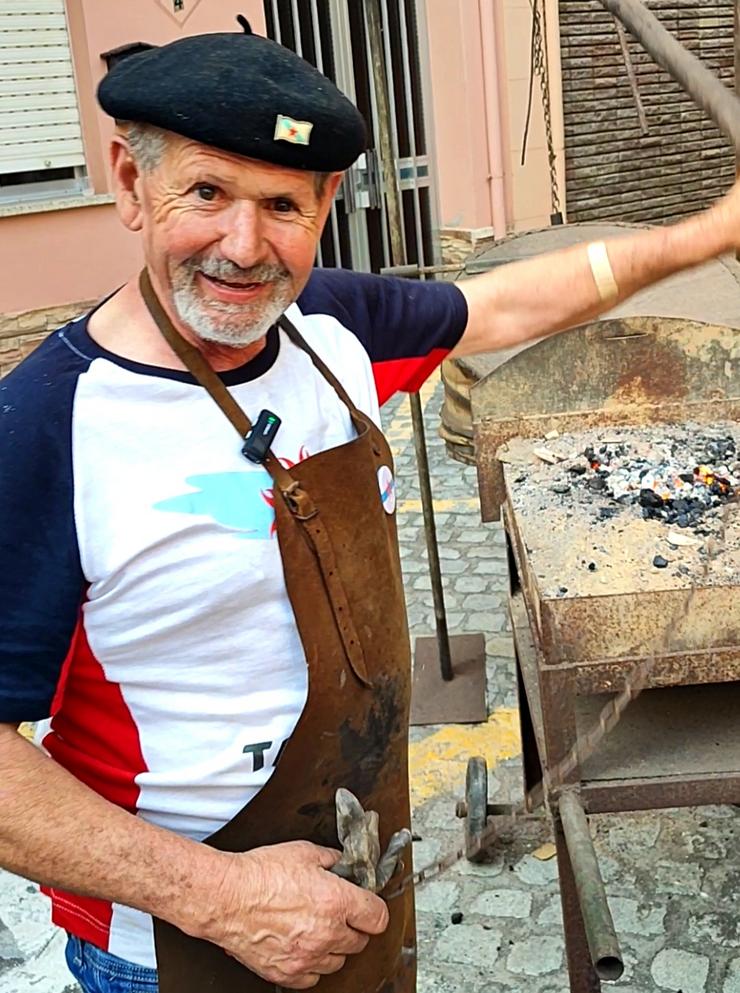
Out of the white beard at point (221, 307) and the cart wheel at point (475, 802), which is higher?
the white beard at point (221, 307)

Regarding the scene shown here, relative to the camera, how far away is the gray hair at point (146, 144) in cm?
→ 143

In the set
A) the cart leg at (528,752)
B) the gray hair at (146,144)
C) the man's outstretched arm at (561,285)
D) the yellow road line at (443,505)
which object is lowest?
the yellow road line at (443,505)

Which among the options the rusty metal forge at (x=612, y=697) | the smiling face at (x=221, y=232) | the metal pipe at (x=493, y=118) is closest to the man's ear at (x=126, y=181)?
the smiling face at (x=221, y=232)

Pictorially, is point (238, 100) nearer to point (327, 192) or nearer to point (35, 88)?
point (327, 192)

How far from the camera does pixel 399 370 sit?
2021 millimetres

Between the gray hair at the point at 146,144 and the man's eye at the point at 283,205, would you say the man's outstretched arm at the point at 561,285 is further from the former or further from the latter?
the gray hair at the point at 146,144

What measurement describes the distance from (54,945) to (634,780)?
183 cm

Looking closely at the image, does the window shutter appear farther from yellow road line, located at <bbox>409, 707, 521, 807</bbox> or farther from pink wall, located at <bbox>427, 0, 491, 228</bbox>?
yellow road line, located at <bbox>409, 707, 521, 807</bbox>

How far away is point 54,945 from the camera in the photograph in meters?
3.08

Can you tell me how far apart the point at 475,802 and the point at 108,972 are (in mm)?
1717

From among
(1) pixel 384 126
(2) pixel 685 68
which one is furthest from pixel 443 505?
(2) pixel 685 68

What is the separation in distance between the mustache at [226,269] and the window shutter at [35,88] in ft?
22.0

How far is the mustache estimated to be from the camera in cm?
145

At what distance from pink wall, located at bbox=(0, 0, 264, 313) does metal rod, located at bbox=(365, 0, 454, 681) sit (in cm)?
434
